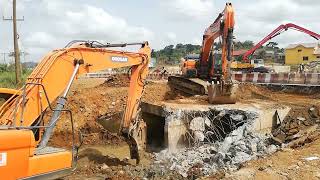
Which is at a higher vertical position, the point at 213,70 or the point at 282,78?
the point at 213,70

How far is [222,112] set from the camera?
1307 cm

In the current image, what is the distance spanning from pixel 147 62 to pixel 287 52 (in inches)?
2332

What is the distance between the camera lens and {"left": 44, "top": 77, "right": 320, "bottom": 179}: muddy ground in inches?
330

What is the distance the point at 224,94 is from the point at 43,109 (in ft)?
25.6

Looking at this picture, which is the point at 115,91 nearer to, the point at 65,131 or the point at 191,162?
the point at 65,131

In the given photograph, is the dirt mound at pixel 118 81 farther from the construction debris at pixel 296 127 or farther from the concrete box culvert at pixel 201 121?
the construction debris at pixel 296 127

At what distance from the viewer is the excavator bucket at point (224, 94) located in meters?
13.7

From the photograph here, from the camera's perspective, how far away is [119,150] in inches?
527

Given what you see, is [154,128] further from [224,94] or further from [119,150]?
[224,94]

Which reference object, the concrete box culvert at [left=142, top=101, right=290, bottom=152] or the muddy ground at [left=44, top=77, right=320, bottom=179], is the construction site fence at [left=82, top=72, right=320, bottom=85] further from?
the concrete box culvert at [left=142, top=101, right=290, bottom=152]

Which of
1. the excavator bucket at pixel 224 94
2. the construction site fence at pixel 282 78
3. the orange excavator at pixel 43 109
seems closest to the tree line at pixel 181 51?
the construction site fence at pixel 282 78

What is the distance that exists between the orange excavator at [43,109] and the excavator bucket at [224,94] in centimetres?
454

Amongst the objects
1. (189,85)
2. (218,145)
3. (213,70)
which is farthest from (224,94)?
(189,85)

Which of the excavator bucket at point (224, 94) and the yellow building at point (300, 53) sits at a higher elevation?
the yellow building at point (300, 53)
